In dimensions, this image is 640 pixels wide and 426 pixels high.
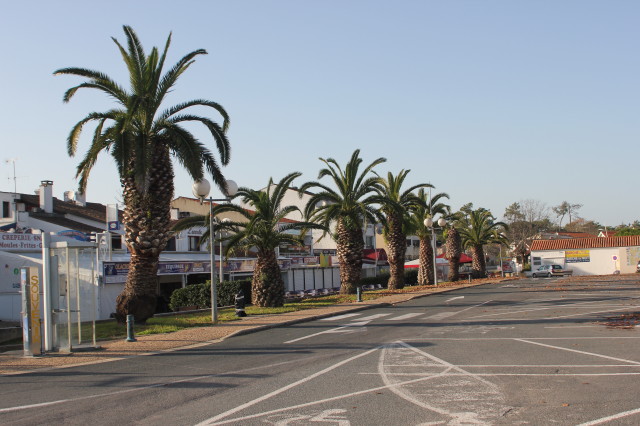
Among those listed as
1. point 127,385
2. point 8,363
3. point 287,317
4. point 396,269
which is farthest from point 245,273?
point 127,385

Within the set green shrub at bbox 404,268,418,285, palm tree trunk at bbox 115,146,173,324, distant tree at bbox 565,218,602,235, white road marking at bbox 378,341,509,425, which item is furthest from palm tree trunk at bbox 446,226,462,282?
distant tree at bbox 565,218,602,235

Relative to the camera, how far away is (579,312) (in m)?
20.9

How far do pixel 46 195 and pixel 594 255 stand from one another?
56.4m

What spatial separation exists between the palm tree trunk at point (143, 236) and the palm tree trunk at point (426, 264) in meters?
32.8

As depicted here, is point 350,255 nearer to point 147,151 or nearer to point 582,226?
point 147,151

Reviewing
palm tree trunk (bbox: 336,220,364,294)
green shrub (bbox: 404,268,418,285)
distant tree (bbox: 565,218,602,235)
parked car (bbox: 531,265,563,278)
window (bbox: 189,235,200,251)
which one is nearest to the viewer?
palm tree trunk (bbox: 336,220,364,294)

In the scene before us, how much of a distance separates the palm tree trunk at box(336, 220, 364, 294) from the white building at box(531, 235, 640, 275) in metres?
39.6

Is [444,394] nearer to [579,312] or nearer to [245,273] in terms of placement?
[579,312]

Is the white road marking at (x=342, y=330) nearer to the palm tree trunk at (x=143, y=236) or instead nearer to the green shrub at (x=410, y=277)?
the palm tree trunk at (x=143, y=236)

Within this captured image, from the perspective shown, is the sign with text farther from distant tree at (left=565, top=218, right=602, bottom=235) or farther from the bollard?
distant tree at (left=565, top=218, right=602, bottom=235)

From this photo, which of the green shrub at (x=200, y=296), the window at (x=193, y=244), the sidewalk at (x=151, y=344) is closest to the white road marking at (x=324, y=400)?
the sidewalk at (x=151, y=344)

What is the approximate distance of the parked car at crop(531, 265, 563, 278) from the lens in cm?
6216

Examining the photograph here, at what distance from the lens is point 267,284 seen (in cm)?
2655

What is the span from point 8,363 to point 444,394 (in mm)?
9630
